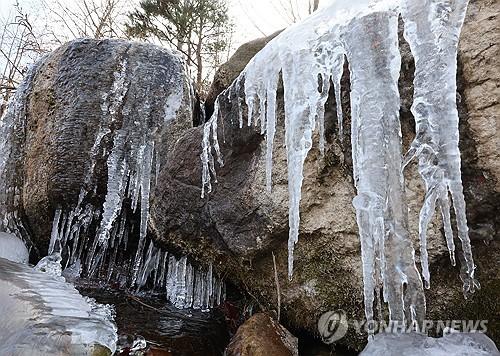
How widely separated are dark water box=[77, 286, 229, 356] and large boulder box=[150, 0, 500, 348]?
0.38 metres

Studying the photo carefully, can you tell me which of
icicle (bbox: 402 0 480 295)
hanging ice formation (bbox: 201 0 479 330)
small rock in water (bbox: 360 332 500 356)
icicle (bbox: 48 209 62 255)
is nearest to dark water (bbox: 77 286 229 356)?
icicle (bbox: 48 209 62 255)

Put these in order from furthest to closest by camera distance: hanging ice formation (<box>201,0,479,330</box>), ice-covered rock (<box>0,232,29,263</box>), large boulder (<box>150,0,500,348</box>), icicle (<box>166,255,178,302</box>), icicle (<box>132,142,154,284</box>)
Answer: ice-covered rock (<box>0,232,29,263</box>), icicle (<box>132,142,154,284</box>), icicle (<box>166,255,178,302</box>), large boulder (<box>150,0,500,348</box>), hanging ice formation (<box>201,0,479,330</box>)

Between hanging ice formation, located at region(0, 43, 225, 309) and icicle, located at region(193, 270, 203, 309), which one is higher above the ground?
hanging ice formation, located at region(0, 43, 225, 309)

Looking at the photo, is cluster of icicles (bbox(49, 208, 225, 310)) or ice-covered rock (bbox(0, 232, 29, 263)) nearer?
cluster of icicles (bbox(49, 208, 225, 310))

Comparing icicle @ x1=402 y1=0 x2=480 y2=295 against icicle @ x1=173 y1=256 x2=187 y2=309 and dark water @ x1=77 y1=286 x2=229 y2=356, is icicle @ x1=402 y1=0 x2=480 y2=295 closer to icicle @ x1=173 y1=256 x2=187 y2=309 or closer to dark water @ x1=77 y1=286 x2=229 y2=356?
dark water @ x1=77 y1=286 x2=229 y2=356

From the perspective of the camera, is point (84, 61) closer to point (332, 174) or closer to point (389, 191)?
point (332, 174)

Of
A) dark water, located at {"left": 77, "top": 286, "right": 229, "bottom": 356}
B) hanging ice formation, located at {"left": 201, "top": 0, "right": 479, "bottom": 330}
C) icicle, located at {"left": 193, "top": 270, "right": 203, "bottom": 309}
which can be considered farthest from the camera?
icicle, located at {"left": 193, "top": 270, "right": 203, "bottom": 309}

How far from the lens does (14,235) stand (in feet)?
14.0

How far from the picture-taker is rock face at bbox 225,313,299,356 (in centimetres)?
203

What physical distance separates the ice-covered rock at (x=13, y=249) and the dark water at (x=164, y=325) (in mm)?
996

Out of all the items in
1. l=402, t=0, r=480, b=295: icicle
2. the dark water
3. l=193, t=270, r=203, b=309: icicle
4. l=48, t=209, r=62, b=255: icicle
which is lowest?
the dark water

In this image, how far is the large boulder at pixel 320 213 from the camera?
1.78m

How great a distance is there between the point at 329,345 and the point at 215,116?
177 centimetres

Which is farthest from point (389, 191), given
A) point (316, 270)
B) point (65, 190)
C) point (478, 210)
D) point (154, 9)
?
point (154, 9)
